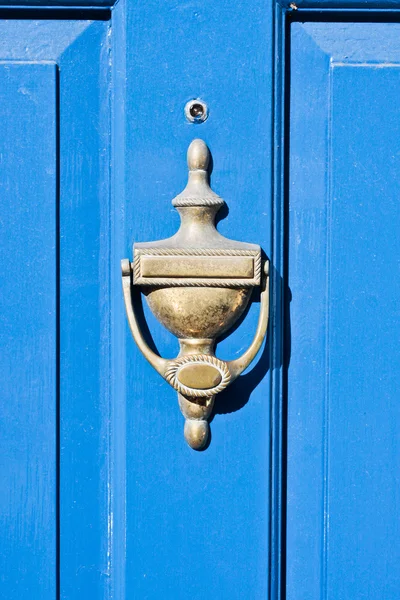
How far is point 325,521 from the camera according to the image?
72 cm

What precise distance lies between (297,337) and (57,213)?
0.86 feet

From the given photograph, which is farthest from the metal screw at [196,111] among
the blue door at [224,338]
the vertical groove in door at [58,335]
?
the vertical groove in door at [58,335]

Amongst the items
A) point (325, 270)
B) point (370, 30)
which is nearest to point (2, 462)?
point (325, 270)

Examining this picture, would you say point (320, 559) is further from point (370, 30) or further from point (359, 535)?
point (370, 30)

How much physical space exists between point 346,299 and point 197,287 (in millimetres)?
152

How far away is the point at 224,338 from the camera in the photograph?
2.28 feet

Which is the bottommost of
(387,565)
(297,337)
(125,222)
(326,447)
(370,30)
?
(387,565)

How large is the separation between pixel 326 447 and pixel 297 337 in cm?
11

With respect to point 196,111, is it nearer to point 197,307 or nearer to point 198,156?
point 198,156

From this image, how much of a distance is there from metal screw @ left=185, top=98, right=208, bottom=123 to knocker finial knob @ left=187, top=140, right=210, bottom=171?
0.07 feet

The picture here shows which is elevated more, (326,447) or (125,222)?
(125,222)

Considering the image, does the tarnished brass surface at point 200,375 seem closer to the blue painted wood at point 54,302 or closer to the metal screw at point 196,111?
the blue painted wood at point 54,302

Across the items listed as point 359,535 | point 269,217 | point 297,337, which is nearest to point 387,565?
point 359,535

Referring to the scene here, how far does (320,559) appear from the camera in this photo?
28.6 inches
